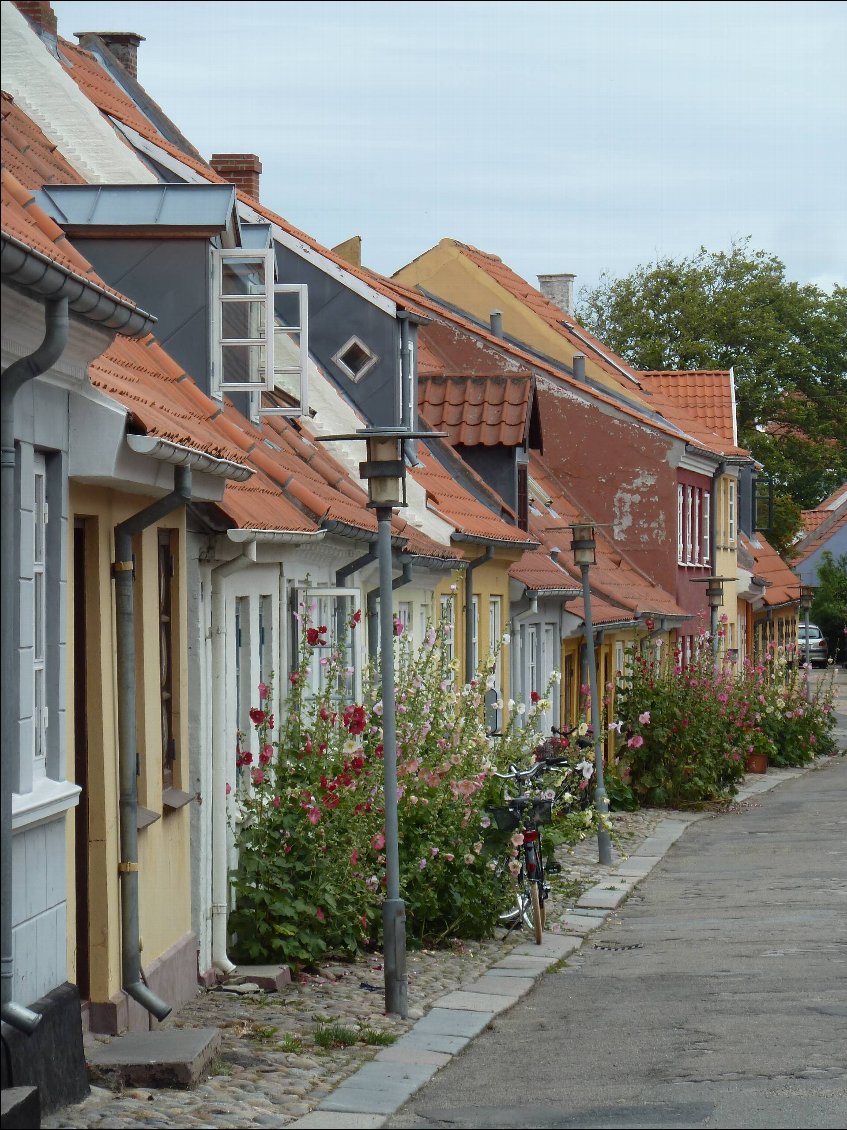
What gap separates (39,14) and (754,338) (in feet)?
168

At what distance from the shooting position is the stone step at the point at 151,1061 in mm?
7902

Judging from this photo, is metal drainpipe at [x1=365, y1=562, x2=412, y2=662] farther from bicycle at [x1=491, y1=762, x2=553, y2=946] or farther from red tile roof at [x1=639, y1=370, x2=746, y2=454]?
red tile roof at [x1=639, y1=370, x2=746, y2=454]

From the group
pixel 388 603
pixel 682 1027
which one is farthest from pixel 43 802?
pixel 682 1027

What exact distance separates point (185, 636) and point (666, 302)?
5590 centimetres

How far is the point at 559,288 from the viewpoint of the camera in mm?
45281

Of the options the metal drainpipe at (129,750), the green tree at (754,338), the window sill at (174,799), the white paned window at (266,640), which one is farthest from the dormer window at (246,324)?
the green tree at (754,338)

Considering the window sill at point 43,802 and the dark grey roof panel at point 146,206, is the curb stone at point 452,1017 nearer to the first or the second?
the window sill at point 43,802

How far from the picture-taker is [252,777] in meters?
11.6

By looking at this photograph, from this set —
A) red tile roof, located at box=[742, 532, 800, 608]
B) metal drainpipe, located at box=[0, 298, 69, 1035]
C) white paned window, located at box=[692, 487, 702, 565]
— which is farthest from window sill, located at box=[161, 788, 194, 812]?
red tile roof, located at box=[742, 532, 800, 608]

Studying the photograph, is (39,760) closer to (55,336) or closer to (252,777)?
(55,336)

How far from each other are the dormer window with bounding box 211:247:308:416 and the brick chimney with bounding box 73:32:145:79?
24.1 feet

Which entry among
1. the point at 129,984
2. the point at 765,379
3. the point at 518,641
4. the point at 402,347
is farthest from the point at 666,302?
the point at 129,984

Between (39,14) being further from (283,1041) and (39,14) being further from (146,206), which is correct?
(283,1041)

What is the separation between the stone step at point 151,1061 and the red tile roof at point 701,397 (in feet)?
106
